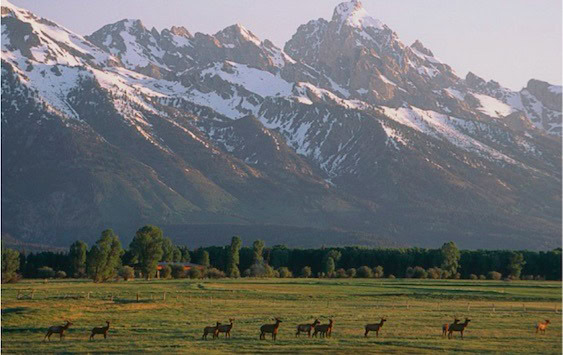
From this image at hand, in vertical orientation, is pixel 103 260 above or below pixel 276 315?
above

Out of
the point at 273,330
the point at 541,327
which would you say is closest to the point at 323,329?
the point at 273,330

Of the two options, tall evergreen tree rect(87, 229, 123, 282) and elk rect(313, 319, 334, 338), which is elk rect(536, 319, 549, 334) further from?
tall evergreen tree rect(87, 229, 123, 282)

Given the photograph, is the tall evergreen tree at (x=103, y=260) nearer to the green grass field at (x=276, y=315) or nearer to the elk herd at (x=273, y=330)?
the green grass field at (x=276, y=315)

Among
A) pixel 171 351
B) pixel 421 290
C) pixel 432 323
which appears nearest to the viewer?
pixel 171 351

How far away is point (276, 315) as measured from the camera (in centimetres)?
10525

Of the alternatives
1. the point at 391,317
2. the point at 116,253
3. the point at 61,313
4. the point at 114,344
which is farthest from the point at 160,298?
the point at 116,253

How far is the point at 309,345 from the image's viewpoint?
81.3m

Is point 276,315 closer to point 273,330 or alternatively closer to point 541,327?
point 273,330

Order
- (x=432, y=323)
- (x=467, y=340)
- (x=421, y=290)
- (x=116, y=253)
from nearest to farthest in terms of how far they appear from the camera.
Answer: (x=467, y=340) → (x=432, y=323) → (x=421, y=290) → (x=116, y=253)

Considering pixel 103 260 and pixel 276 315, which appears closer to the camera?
pixel 276 315

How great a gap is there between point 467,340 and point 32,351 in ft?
116

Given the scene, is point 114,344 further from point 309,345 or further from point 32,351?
point 309,345

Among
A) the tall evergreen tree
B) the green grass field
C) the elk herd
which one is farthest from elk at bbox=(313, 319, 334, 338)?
the tall evergreen tree

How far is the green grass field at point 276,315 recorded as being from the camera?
81.2m
